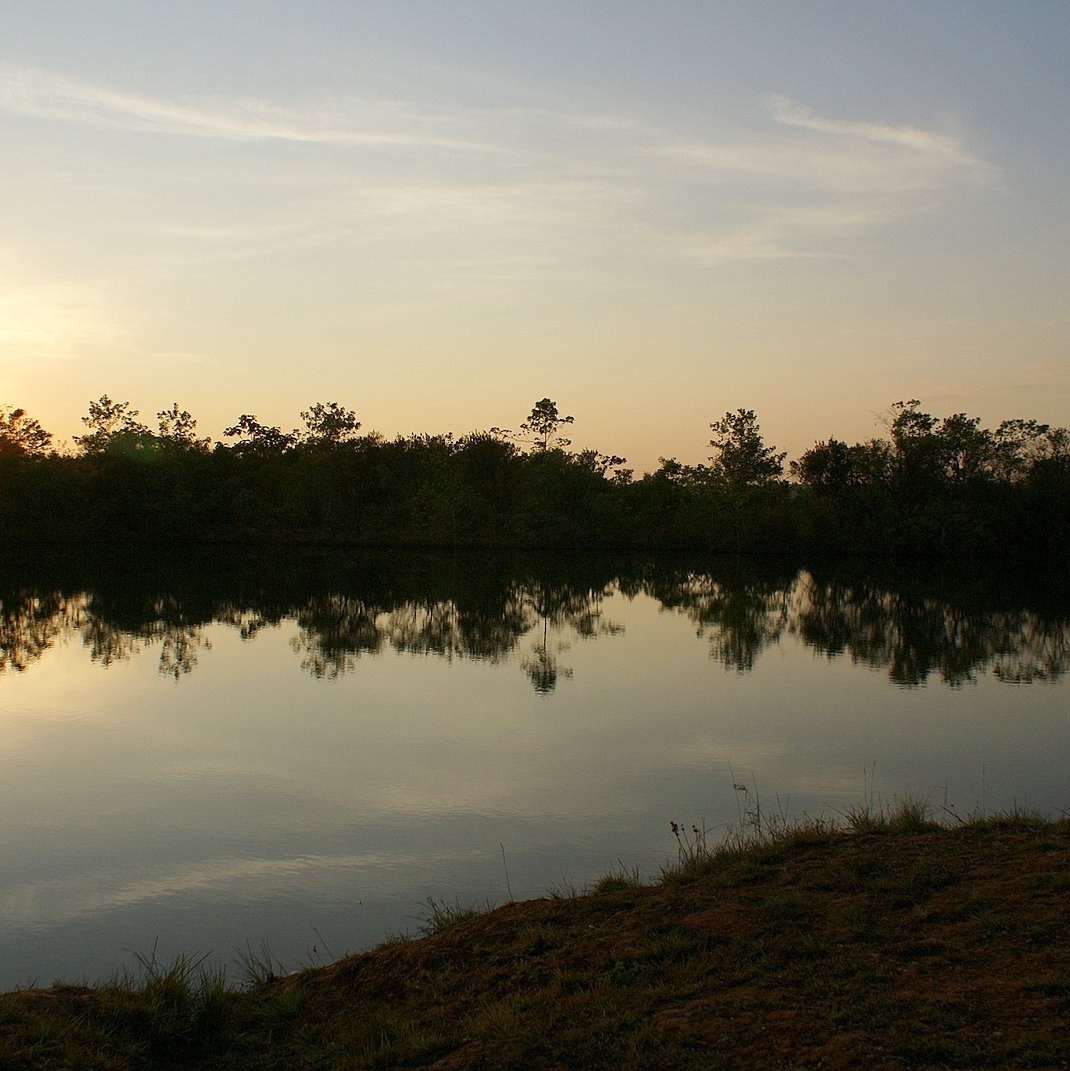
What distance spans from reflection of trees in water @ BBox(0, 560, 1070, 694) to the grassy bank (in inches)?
509

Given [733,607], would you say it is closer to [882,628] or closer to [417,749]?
[882,628]

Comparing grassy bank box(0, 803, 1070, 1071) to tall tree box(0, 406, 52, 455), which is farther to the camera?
tall tree box(0, 406, 52, 455)

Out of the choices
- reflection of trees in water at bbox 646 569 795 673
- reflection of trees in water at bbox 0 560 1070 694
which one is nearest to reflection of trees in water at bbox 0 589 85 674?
reflection of trees in water at bbox 0 560 1070 694

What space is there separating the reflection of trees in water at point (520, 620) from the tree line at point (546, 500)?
77.4ft

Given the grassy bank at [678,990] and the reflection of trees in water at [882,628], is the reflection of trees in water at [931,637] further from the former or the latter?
the grassy bank at [678,990]

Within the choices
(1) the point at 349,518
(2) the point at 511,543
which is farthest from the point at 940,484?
(1) the point at 349,518

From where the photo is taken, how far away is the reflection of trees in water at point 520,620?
77.2 feet

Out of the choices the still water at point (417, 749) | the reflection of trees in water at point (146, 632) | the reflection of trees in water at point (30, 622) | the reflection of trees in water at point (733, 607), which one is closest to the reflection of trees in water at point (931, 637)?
the still water at point (417, 749)

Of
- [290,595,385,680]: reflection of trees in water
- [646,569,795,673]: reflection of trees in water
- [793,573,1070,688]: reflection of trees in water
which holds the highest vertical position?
[290,595,385,680]: reflection of trees in water

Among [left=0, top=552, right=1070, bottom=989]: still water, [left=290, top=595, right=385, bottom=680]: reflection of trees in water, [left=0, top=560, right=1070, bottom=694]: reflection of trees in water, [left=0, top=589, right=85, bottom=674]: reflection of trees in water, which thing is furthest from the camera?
[left=0, top=560, right=1070, bottom=694]: reflection of trees in water

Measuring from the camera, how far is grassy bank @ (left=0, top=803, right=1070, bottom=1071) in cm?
476

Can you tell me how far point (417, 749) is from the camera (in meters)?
14.6

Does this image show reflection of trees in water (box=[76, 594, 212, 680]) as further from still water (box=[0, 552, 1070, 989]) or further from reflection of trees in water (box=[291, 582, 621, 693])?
reflection of trees in water (box=[291, 582, 621, 693])


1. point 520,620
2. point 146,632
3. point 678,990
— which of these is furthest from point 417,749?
point 520,620
